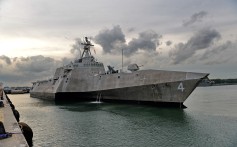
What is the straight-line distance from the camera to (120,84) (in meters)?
34.1

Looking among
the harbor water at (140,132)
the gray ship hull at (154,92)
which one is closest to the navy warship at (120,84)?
the gray ship hull at (154,92)

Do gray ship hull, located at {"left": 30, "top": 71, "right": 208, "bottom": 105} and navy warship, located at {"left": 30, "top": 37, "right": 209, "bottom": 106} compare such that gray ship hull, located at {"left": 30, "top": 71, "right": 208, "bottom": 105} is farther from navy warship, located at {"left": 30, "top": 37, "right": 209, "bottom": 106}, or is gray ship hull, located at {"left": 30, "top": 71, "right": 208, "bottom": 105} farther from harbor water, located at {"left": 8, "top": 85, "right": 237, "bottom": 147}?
harbor water, located at {"left": 8, "top": 85, "right": 237, "bottom": 147}

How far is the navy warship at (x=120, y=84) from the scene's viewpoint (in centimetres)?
2848

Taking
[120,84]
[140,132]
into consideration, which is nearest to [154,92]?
[120,84]

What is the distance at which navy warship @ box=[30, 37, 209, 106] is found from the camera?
28484 mm

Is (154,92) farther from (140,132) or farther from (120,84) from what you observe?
(140,132)

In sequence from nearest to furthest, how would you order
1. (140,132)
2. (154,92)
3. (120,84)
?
(140,132), (154,92), (120,84)

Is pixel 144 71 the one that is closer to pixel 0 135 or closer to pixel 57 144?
pixel 57 144

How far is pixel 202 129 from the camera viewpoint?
58.2 feet

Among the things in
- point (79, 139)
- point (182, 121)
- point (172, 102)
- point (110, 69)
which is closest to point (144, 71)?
point (172, 102)

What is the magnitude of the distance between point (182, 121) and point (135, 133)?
19.0ft

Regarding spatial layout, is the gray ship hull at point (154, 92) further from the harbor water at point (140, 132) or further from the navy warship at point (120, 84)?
the harbor water at point (140, 132)

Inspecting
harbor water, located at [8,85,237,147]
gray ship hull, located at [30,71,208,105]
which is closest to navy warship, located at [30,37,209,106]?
gray ship hull, located at [30,71,208,105]

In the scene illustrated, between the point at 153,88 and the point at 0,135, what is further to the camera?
the point at 153,88
